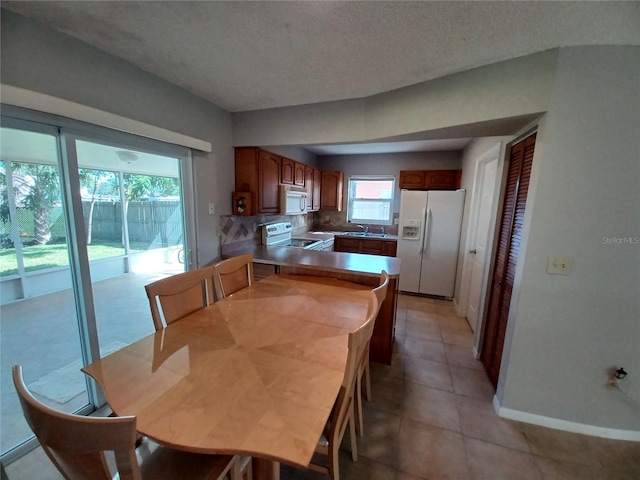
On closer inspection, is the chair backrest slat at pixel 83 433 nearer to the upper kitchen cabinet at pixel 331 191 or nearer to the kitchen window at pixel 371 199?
the upper kitchen cabinet at pixel 331 191

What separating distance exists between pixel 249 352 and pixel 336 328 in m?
0.46

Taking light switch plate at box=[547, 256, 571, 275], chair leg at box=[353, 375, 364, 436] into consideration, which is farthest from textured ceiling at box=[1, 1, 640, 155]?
chair leg at box=[353, 375, 364, 436]

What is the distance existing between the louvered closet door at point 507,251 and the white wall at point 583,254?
233mm

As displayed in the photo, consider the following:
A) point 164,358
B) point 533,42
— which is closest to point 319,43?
point 533,42

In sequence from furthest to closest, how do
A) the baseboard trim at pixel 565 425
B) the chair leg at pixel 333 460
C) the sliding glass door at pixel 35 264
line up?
the baseboard trim at pixel 565 425
the sliding glass door at pixel 35 264
the chair leg at pixel 333 460

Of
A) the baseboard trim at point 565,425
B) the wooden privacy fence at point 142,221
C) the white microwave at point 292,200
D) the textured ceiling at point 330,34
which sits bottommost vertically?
the baseboard trim at point 565,425

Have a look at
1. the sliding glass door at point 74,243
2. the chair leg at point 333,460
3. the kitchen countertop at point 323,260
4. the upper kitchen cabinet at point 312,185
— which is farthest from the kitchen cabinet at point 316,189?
the chair leg at point 333,460

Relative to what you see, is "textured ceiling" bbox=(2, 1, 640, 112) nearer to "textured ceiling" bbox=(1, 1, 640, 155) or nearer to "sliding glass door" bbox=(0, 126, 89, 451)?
"textured ceiling" bbox=(1, 1, 640, 155)

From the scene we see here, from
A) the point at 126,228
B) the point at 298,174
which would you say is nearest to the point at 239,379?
the point at 126,228

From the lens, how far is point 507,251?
6.56 feet

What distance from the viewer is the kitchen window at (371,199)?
485cm

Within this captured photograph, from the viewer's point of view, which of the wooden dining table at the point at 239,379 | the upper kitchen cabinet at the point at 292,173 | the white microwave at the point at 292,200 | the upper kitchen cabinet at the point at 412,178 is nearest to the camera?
the wooden dining table at the point at 239,379

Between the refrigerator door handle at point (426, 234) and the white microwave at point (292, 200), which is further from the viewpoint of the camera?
the refrigerator door handle at point (426, 234)

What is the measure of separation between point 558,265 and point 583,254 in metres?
0.13
